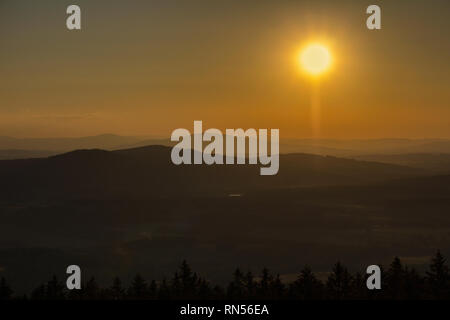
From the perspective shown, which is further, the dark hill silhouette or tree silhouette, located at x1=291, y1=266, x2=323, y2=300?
the dark hill silhouette

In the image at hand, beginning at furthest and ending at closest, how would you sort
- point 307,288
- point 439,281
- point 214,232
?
1. point 214,232
2. point 307,288
3. point 439,281

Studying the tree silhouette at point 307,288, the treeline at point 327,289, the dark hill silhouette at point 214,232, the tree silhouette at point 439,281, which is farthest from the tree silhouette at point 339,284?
the dark hill silhouette at point 214,232

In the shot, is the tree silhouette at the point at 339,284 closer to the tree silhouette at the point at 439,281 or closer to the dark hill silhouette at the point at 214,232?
the tree silhouette at the point at 439,281

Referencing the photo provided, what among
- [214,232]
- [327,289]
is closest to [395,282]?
[327,289]

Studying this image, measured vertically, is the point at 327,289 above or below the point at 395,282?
below

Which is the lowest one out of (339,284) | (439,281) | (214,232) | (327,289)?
(327,289)

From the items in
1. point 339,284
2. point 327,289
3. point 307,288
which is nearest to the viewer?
point 339,284

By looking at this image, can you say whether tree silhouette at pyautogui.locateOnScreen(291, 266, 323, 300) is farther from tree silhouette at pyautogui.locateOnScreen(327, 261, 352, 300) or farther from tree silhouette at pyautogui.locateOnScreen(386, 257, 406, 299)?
tree silhouette at pyautogui.locateOnScreen(386, 257, 406, 299)

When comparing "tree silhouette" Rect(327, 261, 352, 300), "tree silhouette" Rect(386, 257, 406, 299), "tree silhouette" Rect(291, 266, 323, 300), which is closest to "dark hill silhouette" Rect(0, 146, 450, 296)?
"tree silhouette" Rect(291, 266, 323, 300)

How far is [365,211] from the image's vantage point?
175875 mm

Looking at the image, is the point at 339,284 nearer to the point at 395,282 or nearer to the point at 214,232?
the point at 395,282

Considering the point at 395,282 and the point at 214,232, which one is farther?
the point at 214,232

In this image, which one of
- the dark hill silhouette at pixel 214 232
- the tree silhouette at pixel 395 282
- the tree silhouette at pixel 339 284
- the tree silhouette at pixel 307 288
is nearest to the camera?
the tree silhouette at pixel 395 282
